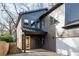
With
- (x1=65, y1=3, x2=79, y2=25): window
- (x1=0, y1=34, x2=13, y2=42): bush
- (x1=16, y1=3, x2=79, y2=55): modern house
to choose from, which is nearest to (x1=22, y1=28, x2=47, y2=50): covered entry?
(x1=16, y1=3, x2=79, y2=55): modern house

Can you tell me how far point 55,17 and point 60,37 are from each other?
415mm

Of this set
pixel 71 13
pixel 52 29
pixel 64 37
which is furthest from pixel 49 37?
pixel 71 13

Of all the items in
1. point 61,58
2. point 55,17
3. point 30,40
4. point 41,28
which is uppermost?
point 55,17

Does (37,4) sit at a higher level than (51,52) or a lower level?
higher

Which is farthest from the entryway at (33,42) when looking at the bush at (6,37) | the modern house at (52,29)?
the bush at (6,37)

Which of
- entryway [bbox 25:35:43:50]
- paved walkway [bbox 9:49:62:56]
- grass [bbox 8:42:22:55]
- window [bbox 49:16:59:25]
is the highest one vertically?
window [bbox 49:16:59:25]

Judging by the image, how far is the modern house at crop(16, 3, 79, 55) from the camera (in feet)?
9.98

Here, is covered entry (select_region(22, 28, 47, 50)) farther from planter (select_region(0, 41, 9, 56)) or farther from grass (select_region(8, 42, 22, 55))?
planter (select_region(0, 41, 9, 56))

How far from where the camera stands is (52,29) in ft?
10.4

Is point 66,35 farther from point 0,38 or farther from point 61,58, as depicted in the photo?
point 0,38

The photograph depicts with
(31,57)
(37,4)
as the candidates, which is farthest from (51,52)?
(37,4)

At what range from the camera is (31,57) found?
3143mm

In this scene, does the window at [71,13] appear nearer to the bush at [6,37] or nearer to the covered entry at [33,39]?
the covered entry at [33,39]

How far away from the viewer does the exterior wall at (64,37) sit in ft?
9.99
